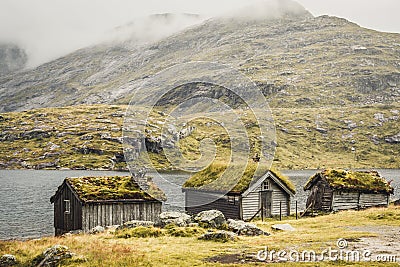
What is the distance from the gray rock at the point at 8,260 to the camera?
79.8 feet

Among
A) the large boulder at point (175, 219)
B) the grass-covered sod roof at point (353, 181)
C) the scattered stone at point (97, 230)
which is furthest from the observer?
the grass-covered sod roof at point (353, 181)

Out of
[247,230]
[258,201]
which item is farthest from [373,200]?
[247,230]

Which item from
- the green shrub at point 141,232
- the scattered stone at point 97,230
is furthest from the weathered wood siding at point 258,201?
the green shrub at point 141,232

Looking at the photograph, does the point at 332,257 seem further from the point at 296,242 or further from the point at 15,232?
the point at 15,232

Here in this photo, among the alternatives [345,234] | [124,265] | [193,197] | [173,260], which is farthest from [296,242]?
→ [193,197]

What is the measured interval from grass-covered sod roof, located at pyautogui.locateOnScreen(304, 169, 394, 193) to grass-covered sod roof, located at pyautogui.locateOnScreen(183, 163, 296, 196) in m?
5.51

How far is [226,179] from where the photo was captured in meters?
51.8

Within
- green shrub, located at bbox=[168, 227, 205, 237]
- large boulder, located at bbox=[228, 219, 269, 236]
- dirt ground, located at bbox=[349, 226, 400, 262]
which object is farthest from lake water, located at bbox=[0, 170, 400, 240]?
dirt ground, located at bbox=[349, 226, 400, 262]

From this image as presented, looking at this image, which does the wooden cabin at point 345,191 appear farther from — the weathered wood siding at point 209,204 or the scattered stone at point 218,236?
the scattered stone at point 218,236

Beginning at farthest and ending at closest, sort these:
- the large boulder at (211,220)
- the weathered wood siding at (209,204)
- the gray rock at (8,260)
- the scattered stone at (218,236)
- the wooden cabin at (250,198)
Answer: the weathered wood siding at (209,204) → the wooden cabin at (250,198) → the large boulder at (211,220) → the scattered stone at (218,236) → the gray rock at (8,260)

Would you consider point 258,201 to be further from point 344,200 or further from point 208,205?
point 344,200

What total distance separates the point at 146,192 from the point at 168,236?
14.5m

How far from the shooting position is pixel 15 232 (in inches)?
2414

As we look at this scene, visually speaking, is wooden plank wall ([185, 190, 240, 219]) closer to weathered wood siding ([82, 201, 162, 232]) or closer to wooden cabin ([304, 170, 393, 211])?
weathered wood siding ([82, 201, 162, 232])
